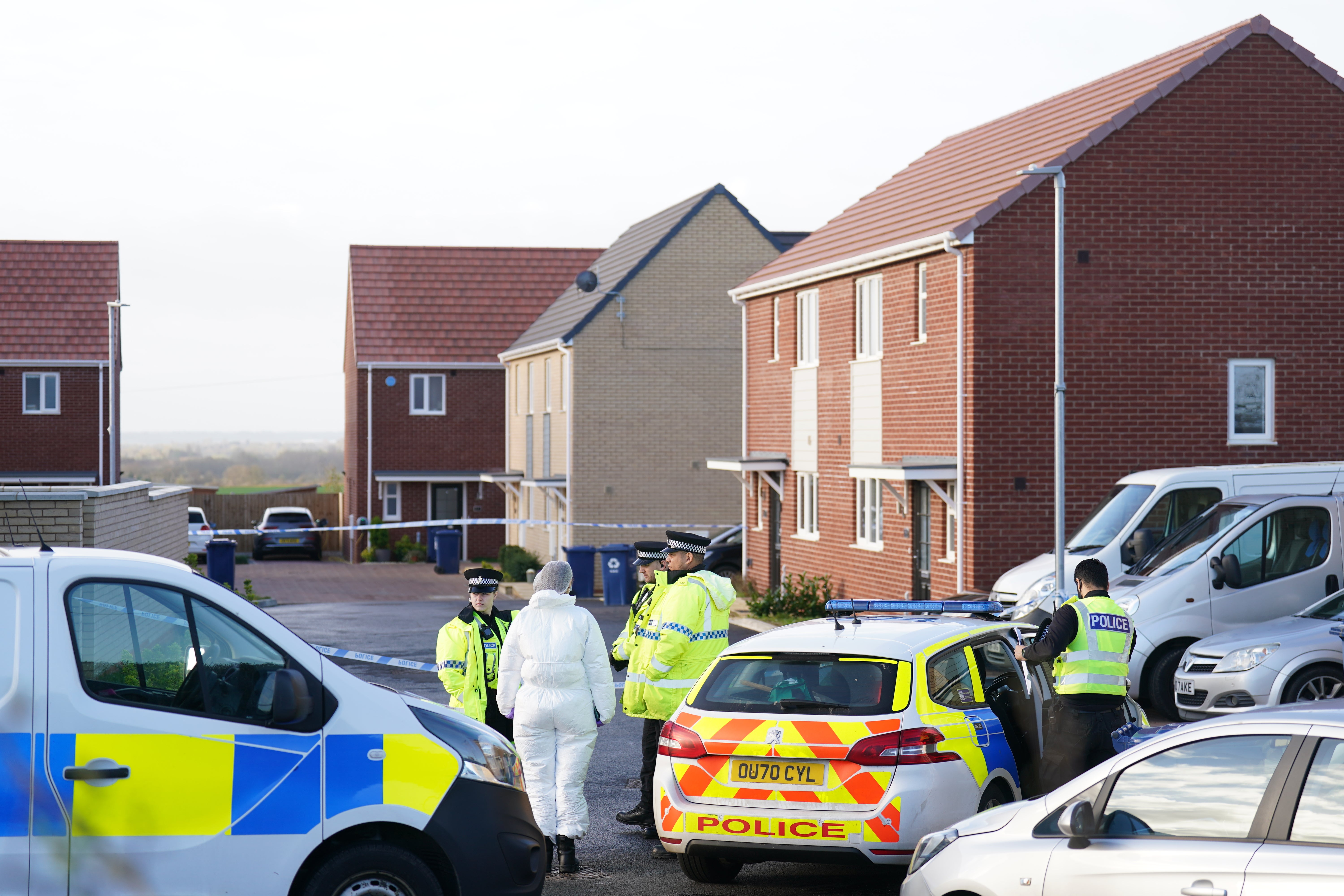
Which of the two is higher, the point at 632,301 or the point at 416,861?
the point at 632,301

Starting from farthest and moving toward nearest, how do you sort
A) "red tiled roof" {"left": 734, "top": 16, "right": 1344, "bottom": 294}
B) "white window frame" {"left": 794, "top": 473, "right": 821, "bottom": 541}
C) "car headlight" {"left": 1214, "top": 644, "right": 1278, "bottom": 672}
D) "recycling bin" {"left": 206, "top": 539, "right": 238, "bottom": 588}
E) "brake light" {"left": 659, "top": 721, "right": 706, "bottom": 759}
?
1. "recycling bin" {"left": 206, "top": 539, "right": 238, "bottom": 588}
2. "white window frame" {"left": 794, "top": 473, "right": 821, "bottom": 541}
3. "red tiled roof" {"left": 734, "top": 16, "right": 1344, "bottom": 294}
4. "car headlight" {"left": 1214, "top": 644, "right": 1278, "bottom": 672}
5. "brake light" {"left": 659, "top": 721, "right": 706, "bottom": 759}

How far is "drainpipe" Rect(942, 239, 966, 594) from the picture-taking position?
18.7m

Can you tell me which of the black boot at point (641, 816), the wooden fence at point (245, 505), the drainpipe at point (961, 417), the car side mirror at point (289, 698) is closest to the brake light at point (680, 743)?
the black boot at point (641, 816)

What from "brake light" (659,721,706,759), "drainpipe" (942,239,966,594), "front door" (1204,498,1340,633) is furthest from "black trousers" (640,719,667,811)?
"drainpipe" (942,239,966,594)

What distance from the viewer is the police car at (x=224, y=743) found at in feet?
17.9

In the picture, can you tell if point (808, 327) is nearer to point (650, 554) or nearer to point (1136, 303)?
point (1136, 303)

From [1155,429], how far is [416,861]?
49.7 ft

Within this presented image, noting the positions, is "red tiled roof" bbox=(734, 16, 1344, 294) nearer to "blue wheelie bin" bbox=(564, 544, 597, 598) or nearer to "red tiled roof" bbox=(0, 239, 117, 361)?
"blue wheelie bin" bbox=(564, 544, 597, 598)

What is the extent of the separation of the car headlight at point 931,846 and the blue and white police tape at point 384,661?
146 inches

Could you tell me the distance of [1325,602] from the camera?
12906mm

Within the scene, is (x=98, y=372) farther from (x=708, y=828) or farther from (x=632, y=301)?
(x=708, y=828)

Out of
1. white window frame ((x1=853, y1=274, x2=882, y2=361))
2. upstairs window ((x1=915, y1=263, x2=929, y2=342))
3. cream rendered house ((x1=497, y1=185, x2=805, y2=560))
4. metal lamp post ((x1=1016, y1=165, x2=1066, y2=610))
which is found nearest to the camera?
metal lamp post ((x1=1016, y1=165, x2=1066, y2=610))

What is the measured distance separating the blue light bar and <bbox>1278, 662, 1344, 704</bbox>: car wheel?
4262 mm

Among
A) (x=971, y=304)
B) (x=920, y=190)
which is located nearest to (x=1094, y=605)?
(x=971, y=304)
